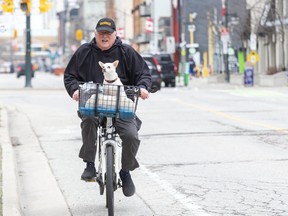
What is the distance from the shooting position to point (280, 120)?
19.8 metres

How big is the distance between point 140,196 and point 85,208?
865 mm

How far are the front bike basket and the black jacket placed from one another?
60 centimetres

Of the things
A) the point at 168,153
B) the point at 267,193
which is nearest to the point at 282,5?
the point at 168,153

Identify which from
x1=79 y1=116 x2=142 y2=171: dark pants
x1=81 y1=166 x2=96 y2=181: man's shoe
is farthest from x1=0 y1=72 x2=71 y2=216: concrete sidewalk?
x1=79 y1=116 x2=142 y2=171: dark pants

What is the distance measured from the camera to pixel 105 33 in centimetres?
830

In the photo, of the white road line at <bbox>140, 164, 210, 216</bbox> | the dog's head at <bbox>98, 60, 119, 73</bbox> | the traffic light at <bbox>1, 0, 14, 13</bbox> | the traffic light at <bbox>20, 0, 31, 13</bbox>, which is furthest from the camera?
the traffic light at <bbox>20, 0, 31, 13</bbox>

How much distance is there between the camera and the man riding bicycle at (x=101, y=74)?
27.0 feet

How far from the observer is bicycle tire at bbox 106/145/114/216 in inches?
308

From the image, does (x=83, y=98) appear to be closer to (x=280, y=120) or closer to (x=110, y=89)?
(x=110, y=89)

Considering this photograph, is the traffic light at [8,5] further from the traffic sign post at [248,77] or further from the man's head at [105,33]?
the traffic sign post at [248,77]

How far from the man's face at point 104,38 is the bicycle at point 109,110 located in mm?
519

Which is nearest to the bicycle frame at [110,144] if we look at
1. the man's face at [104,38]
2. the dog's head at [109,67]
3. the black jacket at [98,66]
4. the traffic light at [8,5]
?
the dog's head at [109,67]

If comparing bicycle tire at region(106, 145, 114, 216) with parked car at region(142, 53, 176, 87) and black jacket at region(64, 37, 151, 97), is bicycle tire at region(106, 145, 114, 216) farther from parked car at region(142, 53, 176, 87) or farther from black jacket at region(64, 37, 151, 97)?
parked car at region(142, 53, 176, 87)

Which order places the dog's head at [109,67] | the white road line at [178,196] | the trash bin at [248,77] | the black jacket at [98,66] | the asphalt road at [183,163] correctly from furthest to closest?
the trash bin at [248,77] → the asphalt road at [183,163] → the white road line at [178,196] → the black jacket at [98,66] → the dog's head at [109,67]
